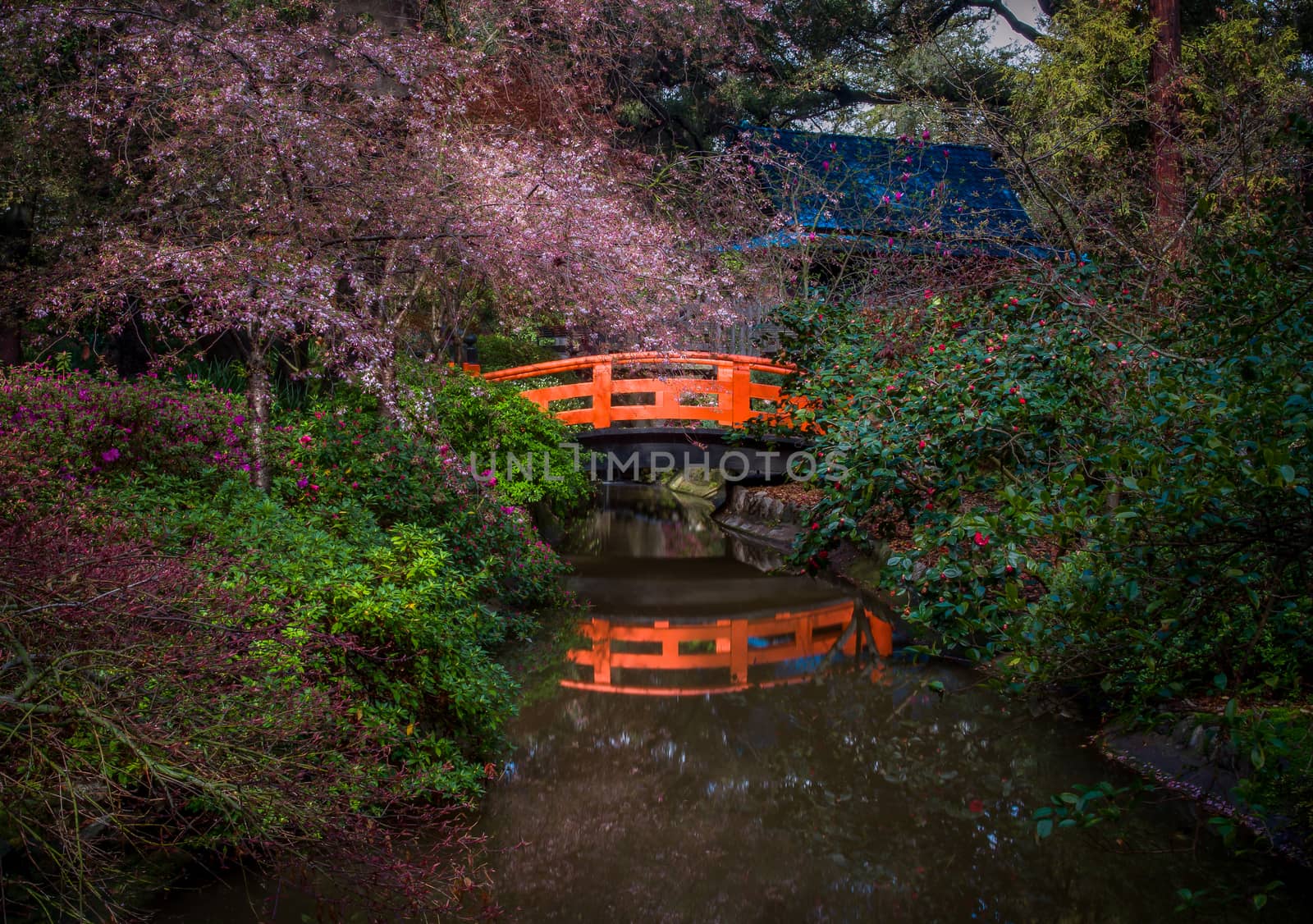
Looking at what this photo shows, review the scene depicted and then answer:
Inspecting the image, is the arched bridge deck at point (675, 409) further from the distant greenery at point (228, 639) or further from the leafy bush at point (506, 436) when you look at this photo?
the distant greenery at point (228, 639)

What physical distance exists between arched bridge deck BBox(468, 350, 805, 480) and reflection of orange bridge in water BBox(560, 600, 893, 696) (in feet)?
11.4

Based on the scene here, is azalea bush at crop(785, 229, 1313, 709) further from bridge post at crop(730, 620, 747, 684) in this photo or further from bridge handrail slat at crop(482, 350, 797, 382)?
bridge handrail slat at crop(482, 350, 797, 382)

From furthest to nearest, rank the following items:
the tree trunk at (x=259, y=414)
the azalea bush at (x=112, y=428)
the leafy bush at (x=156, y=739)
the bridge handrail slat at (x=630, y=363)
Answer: the bridge handrail slat at (x=630, y=363) → the tree trunk at (x=259, y=414) → the azalea bush at (x=112, y=428) → the leafy bush at (x=156, y=739)

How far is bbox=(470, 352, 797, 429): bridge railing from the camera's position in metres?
12.4

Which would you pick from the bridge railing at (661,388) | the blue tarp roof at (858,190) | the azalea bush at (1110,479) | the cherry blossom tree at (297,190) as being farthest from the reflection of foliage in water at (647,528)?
the azalea bush at (1110,479)

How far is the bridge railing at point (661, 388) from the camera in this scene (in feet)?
40.7

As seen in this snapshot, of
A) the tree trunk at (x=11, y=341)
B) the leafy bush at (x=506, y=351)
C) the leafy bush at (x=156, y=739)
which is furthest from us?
the leafy bush at (x=506, y=351)

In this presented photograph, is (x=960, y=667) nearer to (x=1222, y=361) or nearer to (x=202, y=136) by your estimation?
(x=1222, y=361)

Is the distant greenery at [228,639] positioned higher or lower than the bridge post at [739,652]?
higher

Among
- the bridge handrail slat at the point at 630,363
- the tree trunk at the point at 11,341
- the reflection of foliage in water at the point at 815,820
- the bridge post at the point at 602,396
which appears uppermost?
the tree trunk at the point at 11,341

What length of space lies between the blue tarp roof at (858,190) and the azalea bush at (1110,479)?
5.57m

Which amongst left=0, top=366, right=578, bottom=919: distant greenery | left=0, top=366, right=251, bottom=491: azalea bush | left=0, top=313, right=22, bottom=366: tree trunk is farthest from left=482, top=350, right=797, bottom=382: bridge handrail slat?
left=0, top=366, right=251, bottom=491: azalea bush

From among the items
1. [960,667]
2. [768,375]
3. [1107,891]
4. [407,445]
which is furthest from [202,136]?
[768,375]

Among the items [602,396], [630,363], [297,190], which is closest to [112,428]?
[297,190]
